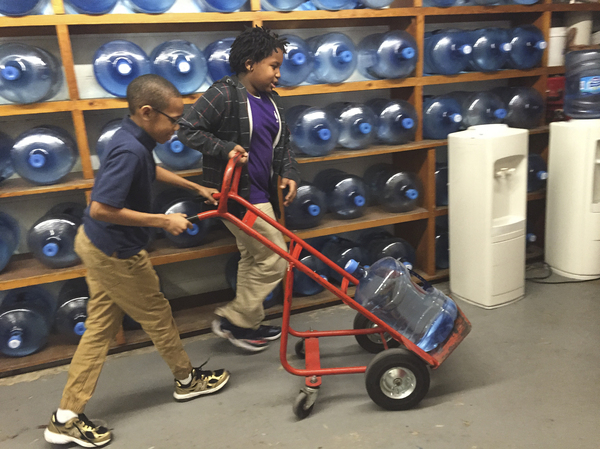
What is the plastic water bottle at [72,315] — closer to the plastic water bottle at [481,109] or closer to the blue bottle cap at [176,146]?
the blue bottle cap at [176,146]

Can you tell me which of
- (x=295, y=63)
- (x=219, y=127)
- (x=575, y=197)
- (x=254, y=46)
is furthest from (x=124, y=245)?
(x=575, y=197)

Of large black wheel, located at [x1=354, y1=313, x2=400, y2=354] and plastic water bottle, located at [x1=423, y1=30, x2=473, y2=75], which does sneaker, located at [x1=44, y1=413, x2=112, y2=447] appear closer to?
large black wheel, located at [x1=354, y1=313, x2=400, y2=354]

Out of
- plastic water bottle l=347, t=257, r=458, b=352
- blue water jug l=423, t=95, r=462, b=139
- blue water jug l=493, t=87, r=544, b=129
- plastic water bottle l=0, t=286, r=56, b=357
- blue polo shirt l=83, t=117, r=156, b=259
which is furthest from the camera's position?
blue water jug l=493, t=87, r=544, b=129

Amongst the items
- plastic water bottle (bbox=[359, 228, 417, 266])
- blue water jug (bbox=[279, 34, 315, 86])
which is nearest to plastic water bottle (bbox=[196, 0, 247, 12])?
blue water jug (bbox=[279, 34, 315, 86])

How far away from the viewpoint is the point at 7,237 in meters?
2.61

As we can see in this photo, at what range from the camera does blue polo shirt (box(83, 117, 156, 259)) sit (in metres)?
1.71

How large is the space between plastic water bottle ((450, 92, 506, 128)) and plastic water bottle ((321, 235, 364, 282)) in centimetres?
118

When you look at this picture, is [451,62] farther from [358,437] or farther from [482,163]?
[358,437]

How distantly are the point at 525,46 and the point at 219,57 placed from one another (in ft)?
7.12

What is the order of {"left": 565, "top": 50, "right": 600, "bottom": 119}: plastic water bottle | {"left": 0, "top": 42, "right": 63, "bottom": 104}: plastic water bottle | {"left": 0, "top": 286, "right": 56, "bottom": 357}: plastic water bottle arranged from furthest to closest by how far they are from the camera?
{"left": 565, "top": 50, "right": 600, "bottom": 119}: plastic water bottle
{"left": 0, "top": 286, "right": 56, "bottom": 357}: plastic water bottle
{"left": 0, "top": 42, "right": 63, "bottom": 104}: plastic water bottle

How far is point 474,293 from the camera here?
3.00 meters

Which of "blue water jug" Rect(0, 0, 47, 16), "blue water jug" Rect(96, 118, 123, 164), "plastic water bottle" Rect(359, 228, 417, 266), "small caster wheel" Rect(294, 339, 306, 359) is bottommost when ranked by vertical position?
"small caster wheel" Rect(294, 339, 306, 359)

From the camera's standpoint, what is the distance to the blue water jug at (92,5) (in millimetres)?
2434

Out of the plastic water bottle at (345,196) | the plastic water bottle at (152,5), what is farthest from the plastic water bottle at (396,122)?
the plastic water bottle at (152,5)
